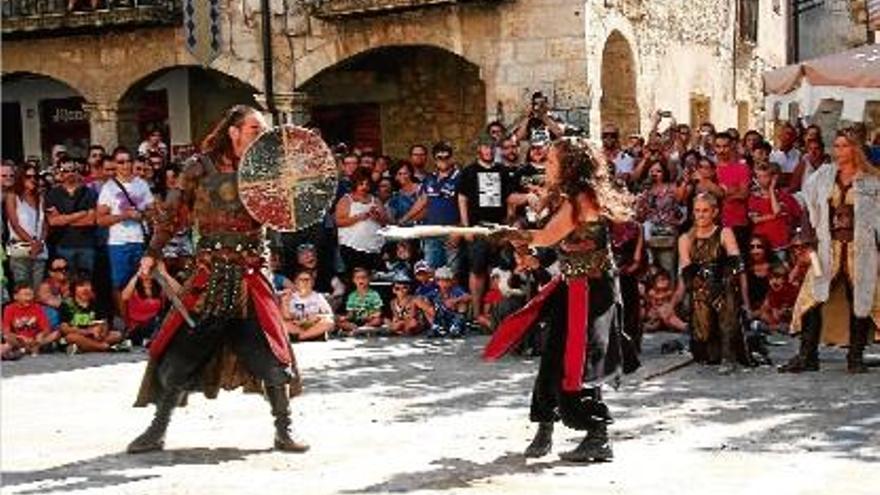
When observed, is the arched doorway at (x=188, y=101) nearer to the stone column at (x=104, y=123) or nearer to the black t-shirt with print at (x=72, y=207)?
the stone column at (x=104, y=123)

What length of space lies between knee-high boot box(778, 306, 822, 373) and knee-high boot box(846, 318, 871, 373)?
0.71ft

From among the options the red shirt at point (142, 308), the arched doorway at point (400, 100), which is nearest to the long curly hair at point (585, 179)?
the red shirt at point (142, 308)

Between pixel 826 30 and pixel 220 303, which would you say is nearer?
pixel 220 303

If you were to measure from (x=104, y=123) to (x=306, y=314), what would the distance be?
26.0 feet

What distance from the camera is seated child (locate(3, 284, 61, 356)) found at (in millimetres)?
11797

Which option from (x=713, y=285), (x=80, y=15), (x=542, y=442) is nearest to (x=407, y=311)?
(x=713, y=285)

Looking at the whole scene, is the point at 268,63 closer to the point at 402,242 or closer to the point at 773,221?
the point at 402,242

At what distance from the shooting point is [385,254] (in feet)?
41.9

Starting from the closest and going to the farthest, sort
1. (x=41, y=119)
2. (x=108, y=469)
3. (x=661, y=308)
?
1. (x=108, y=469)
2. (x=661, y=308)
3. (x=41, y=119)

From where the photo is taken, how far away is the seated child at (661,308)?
37.7 ft

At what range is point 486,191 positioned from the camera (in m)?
11.9

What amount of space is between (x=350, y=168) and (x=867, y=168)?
531 centimetres

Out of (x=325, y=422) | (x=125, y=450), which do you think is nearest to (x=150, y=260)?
(x=125, y=450)

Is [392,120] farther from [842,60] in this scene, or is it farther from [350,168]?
[842,60]
